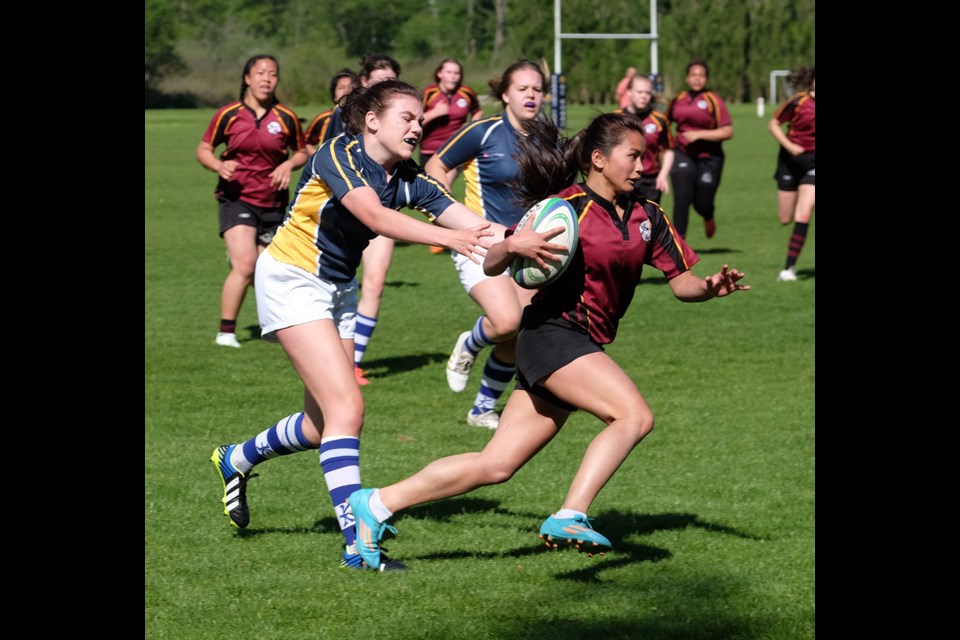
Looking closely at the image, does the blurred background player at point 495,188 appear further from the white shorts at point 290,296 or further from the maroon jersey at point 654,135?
the maroon jersey at point 654,135

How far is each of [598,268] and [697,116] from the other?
1024cm

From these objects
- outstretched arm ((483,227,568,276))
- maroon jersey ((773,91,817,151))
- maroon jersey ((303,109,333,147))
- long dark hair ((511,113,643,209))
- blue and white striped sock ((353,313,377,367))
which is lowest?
blue and white striped sock ((353,313,377,367))

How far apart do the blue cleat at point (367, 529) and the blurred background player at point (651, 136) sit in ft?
29.2

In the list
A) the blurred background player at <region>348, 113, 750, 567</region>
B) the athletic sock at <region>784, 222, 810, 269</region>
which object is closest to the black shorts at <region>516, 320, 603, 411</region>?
the blurred background player at <region>348, 113, 750, 567</region>

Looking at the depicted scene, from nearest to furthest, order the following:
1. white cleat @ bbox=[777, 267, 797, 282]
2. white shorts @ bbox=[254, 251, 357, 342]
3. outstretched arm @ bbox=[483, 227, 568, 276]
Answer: outstretched arm @ bbox=[483, 227, 568, 276]
white shorts @ bbox=[254, 251, 357, 342]
white cleat @ bbox=[777, 267, 797, 282]

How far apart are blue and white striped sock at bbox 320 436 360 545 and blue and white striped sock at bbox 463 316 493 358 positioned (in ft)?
8.36

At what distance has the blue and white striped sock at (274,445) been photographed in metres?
6.07

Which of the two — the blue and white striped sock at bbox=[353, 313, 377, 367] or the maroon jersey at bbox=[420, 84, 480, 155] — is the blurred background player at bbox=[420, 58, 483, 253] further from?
the blue and white striped sock at bbox=[353, 313, 377, 367]

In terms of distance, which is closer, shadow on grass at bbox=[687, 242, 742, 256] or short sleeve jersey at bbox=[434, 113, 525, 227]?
short sleeve jersey at bbox=[434, 113, 525, 227]

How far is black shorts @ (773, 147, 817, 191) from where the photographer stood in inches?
557

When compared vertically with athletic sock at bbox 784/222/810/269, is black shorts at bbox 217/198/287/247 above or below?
above
